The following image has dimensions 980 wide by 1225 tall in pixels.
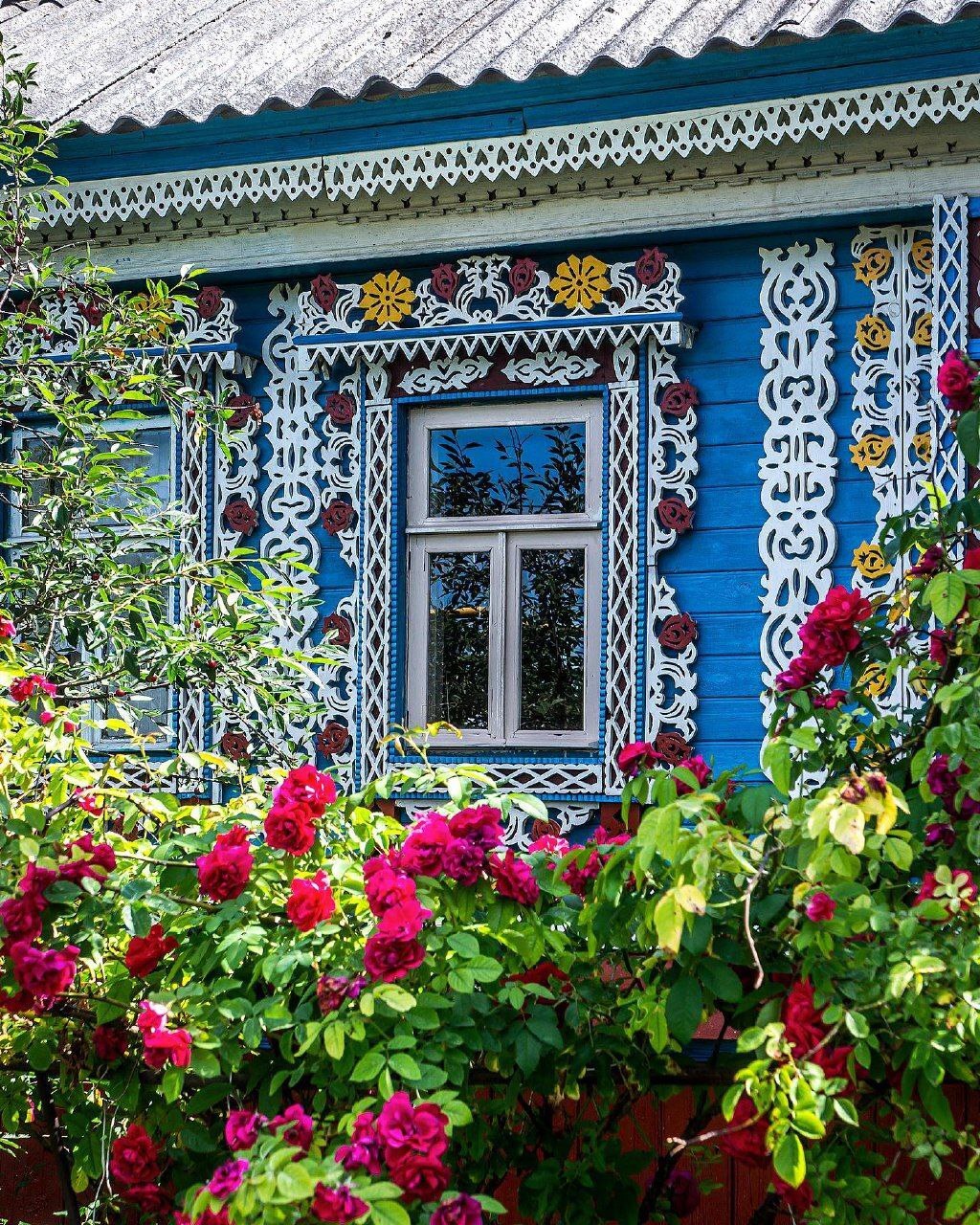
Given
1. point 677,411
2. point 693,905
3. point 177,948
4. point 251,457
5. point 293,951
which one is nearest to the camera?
point 693,905

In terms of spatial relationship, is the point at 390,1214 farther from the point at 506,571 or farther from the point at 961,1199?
the point at 506,571

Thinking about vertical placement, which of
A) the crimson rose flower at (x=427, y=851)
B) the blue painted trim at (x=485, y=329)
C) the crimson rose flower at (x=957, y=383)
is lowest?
the crimson rose flower at (x=427, y=851)

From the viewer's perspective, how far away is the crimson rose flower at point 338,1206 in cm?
188

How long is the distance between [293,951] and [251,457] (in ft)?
13.4

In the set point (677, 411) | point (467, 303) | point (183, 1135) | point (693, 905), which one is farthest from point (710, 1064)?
point (467, 303)

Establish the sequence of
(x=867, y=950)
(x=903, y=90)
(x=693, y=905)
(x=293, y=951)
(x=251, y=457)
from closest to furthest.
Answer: (x=693, y=905), (x=867, y=950), (x=293, y=951), (x=903, y=90), (x=251, y=457)

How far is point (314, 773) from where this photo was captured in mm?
2410

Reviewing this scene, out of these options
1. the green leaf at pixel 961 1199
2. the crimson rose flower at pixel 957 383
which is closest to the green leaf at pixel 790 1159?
the green leaf at pixel 961 1199

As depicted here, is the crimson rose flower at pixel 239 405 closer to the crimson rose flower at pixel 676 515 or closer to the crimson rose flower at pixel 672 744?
the crimson rose flower at pixel 676 515

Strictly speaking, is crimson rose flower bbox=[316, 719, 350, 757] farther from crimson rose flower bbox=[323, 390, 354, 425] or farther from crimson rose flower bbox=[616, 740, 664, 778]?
crimson rose flower bbox=[616, 740, 664, 778]

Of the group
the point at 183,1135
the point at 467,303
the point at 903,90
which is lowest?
the point at 183,1135

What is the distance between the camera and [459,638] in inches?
231

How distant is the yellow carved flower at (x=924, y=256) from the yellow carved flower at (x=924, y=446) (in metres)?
0.54

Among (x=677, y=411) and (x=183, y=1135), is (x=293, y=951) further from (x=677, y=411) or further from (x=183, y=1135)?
(x=677, y=411)
